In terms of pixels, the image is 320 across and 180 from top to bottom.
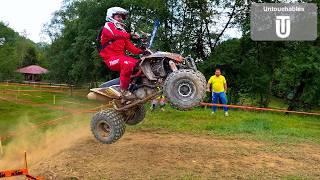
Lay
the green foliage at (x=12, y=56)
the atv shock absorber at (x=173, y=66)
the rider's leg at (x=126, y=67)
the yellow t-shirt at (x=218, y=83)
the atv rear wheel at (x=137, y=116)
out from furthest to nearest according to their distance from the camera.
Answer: the green foliage at (x=12, y=56) < the yellow t-shirt at (x=218, y=83) < the atv rear wheel at (x=137, y=116) < the rider's leg at (x=126, y=67) < the atv shock absorber at (x=173, y=66)

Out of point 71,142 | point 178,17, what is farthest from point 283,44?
point 71,142

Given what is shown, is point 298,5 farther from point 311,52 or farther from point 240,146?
point 240,146

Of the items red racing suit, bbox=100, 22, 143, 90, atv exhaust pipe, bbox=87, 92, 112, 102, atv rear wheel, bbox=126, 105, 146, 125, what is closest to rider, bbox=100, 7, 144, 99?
red racing suit, bbox=100, 22, 143, 90

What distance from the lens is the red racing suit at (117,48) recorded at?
8227 millimetres

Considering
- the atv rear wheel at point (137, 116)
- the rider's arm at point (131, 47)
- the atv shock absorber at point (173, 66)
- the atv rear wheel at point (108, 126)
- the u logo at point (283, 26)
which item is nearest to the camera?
the atv shock absorber at point (173, 66)

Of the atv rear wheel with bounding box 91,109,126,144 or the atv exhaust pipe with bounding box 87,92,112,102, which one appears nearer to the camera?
the atv rear wheel with bounding box 91,109,126,144

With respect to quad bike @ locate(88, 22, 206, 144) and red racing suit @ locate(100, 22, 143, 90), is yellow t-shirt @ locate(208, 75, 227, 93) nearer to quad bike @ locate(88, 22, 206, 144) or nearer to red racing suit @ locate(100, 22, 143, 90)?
quad bike @ locate(88, 22, 206, 144)

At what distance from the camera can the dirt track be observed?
11.6 m

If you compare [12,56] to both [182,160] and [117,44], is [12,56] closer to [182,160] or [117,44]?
[182,160]

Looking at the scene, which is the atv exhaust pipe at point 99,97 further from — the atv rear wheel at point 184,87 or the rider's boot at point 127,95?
the atv rear wheel at point 184,87

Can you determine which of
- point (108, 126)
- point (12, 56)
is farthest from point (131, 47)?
point (12, 56)

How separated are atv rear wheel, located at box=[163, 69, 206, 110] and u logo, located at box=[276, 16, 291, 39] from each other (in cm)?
1818

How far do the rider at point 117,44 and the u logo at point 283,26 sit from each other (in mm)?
17898

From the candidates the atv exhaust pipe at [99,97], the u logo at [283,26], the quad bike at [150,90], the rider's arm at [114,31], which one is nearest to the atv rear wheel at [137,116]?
the quad bike at [150,90]
